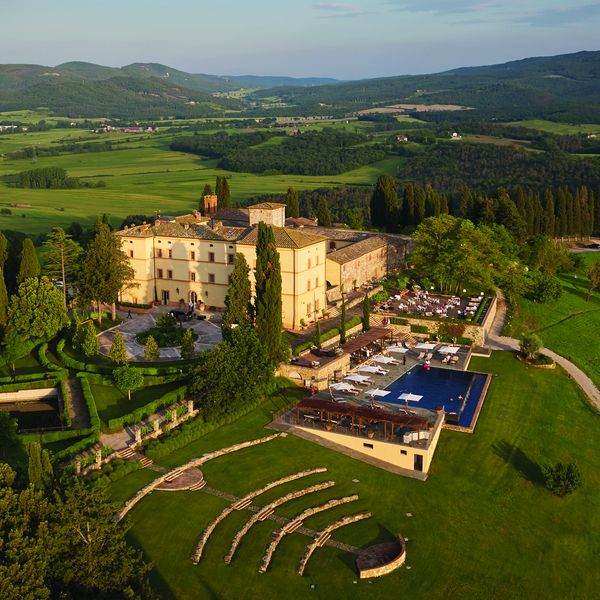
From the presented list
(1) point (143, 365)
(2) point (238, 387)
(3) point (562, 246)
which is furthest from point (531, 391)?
(3) point (562, 246)

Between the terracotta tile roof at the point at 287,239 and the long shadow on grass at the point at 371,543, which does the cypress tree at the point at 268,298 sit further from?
the long shadow on grass at the point at 371,543

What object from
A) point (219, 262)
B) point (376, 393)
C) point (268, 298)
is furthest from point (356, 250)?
point (376, 393)

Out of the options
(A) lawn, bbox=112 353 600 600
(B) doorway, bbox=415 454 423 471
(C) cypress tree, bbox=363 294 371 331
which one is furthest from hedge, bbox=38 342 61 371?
(B) doorway, bbox=415 454 423 471

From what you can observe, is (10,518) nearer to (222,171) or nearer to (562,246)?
(562,246)

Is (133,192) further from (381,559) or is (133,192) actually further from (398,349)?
(381,559)

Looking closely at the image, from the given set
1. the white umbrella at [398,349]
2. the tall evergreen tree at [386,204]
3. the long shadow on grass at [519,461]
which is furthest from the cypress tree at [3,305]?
the tall evergreen tree at [386,204]

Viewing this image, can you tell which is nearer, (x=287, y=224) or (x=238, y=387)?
(x=238, y=387)
